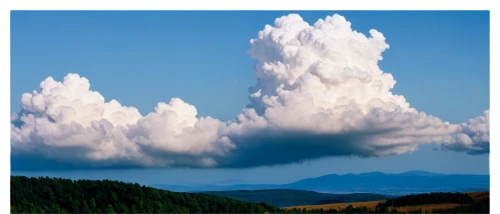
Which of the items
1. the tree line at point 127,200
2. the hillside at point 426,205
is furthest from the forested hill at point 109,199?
the hillside at point 426,205

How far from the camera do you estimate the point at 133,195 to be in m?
22.5

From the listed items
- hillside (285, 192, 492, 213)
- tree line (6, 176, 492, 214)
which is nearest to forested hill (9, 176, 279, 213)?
tree line (6, 176, 492, 214)

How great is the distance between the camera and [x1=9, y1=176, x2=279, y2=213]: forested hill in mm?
22344

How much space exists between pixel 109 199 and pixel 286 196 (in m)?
5.97

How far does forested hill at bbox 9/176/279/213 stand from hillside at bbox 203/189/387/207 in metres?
0.21

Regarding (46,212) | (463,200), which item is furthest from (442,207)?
(46,212)

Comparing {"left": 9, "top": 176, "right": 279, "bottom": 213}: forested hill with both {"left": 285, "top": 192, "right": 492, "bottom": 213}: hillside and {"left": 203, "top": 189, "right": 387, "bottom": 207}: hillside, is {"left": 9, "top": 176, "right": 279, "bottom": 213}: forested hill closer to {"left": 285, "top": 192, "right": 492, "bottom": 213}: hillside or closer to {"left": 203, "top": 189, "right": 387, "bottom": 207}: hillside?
{"left": 203, "top": 189, "right": 387, "bottom": 207}: hillside

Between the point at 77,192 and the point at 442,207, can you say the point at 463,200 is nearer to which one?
the point at 442,207

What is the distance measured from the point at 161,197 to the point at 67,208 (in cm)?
318

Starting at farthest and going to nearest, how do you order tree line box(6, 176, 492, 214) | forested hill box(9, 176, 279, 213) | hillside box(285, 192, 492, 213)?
forested hill box(9, 176, 279, 213) < tree line box(6, 176, 492, 214) < hillside box(285, 192, 492, 213)

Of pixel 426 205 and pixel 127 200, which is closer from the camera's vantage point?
pixel 426 205

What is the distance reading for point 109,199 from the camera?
22.7m

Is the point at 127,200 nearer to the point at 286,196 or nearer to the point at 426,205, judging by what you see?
the point at 286,196

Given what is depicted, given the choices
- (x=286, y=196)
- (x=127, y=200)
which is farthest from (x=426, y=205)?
(x=127, y=200)
